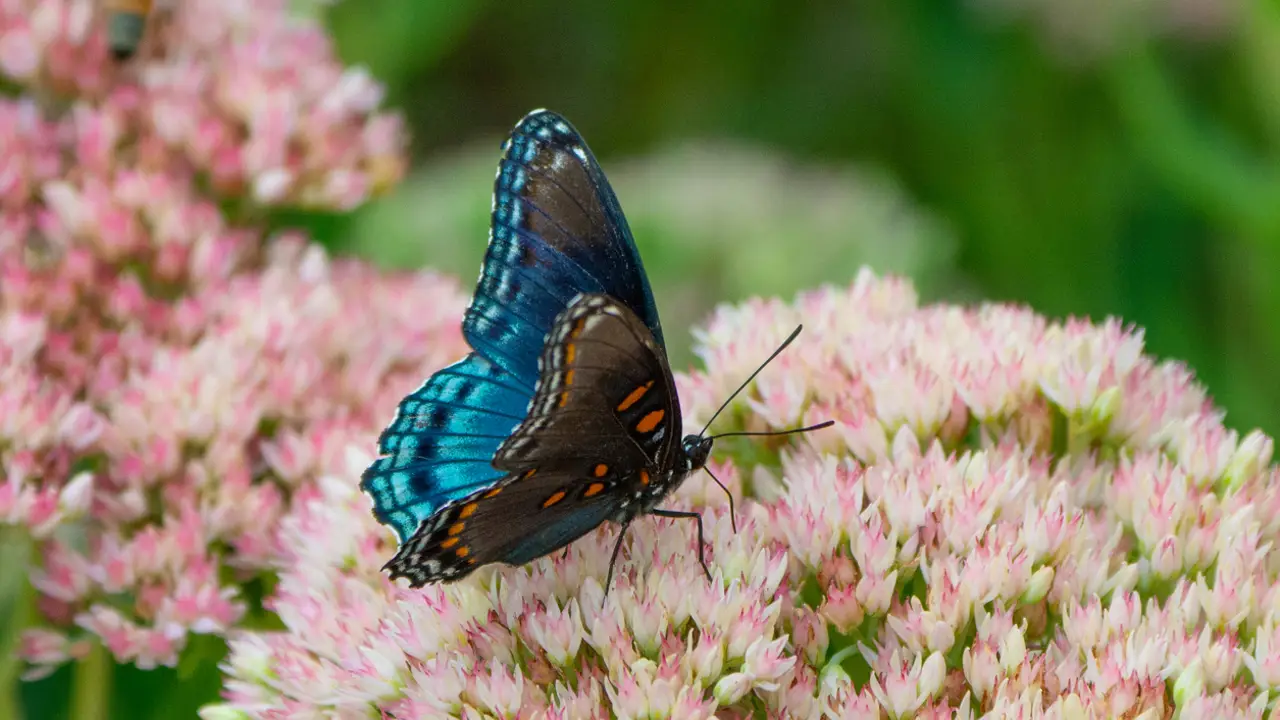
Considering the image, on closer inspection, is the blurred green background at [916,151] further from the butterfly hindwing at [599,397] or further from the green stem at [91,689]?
the butterfly hindwing at [599,397]

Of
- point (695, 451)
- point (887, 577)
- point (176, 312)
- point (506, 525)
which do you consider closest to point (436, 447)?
point (506, 525)

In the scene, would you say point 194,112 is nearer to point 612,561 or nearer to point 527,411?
point 527,411

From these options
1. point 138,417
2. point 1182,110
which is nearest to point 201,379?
point 138,417

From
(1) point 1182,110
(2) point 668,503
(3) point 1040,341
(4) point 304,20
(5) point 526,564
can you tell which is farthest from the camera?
(1) point 1182,110

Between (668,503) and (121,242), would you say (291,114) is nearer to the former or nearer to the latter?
(121,242)

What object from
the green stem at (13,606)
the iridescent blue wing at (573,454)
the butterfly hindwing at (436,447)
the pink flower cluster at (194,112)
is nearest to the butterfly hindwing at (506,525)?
the iridescent blue wing at (573,454)

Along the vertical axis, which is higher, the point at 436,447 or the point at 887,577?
the point at 436,447
